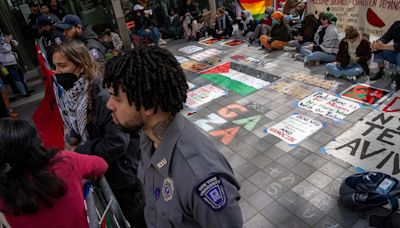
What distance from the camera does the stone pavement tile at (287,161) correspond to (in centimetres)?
423

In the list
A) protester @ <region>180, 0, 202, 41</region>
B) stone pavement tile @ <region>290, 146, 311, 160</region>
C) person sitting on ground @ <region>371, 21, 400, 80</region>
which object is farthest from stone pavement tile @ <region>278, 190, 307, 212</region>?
protester @ <region>180, 0, 202, 41</region>

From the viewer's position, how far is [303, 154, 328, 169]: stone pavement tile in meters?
4.14

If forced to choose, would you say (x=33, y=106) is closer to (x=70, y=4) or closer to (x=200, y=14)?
(x=70, y=4)

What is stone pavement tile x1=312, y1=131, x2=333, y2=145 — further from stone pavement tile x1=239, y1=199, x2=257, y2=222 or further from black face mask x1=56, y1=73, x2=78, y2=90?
black face mask x1=56, y1=73, x2=78, y2=90

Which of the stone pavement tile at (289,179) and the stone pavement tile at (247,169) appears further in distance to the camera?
the stone pavement tile at (247,169)

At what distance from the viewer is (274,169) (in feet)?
13.8

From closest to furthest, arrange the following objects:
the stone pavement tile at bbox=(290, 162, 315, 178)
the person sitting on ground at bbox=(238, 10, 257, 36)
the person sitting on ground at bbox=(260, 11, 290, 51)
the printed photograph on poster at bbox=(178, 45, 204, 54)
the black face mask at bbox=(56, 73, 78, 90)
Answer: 1. the black face mask at bbox=(56, 73, 78, 90)
2. the stone pavement tile at bbox=(290, 162, 315, 178)
3. the person sitting on ground at bbox=(260, 11, 290, 51)
4. the printed photograph on poster at bbox=(178, 45, 204, 54)
5. the person sitting on ground at bbox=(238, 10, 257, 36)

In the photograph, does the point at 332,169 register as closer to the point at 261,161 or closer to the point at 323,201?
the point at 323,201

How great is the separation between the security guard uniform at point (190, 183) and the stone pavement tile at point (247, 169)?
2.75 m

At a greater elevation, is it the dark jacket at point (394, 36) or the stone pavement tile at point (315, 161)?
the dark jacket at point (394, 36)

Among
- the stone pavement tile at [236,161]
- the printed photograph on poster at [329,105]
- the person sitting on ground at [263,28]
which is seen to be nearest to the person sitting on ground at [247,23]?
the person sitting on ground at [263,28]

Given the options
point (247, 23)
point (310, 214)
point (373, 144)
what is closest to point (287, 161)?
point (310, 214)

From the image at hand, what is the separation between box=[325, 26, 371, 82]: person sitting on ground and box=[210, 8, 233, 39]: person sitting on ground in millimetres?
4790

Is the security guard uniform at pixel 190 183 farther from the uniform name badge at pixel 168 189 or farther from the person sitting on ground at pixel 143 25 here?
the person sitting on ground at pixel 143 25
